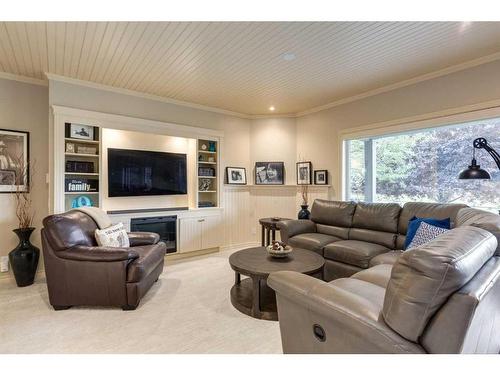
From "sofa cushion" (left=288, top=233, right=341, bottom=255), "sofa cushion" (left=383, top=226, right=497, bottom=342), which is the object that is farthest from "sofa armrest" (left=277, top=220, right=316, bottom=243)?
"sofa cushion" (left=383, top=226, right=497, bottom=342)

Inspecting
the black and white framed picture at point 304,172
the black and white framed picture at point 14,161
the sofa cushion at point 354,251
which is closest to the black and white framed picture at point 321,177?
the black and white framed picture at point 304,172

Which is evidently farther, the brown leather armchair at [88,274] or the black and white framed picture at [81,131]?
the black and white framed picture at [81,131]

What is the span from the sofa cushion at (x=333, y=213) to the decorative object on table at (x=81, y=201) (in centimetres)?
334

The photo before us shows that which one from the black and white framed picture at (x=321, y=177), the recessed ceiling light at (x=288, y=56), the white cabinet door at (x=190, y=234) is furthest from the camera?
the black and white framed picture at (x=321, y=177)

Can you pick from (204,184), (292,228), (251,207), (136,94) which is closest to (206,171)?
(204,184)

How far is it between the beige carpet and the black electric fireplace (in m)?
1.26

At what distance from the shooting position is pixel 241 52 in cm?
274

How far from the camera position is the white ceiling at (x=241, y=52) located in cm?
232

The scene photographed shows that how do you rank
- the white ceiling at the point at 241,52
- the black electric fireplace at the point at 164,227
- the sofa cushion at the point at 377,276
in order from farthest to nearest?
1. the black electric fireplace at the point at 164,227
2. the white ceiling at the point at 241,52
3. the sofa cushion at the point at 377,276

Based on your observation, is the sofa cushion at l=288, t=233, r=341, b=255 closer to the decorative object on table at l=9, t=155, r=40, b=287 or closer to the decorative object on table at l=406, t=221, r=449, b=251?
the decorative object on table at l=406, t=221, r=449, b=251

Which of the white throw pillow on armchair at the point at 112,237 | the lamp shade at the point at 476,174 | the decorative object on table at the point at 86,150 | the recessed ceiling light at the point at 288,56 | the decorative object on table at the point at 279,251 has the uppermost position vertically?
the recessed ceiling light at the point at 288,56

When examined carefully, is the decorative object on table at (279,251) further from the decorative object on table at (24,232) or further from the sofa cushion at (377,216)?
the decorative object on table at (24,232)

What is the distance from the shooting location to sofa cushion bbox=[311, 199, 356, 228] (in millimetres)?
3732
